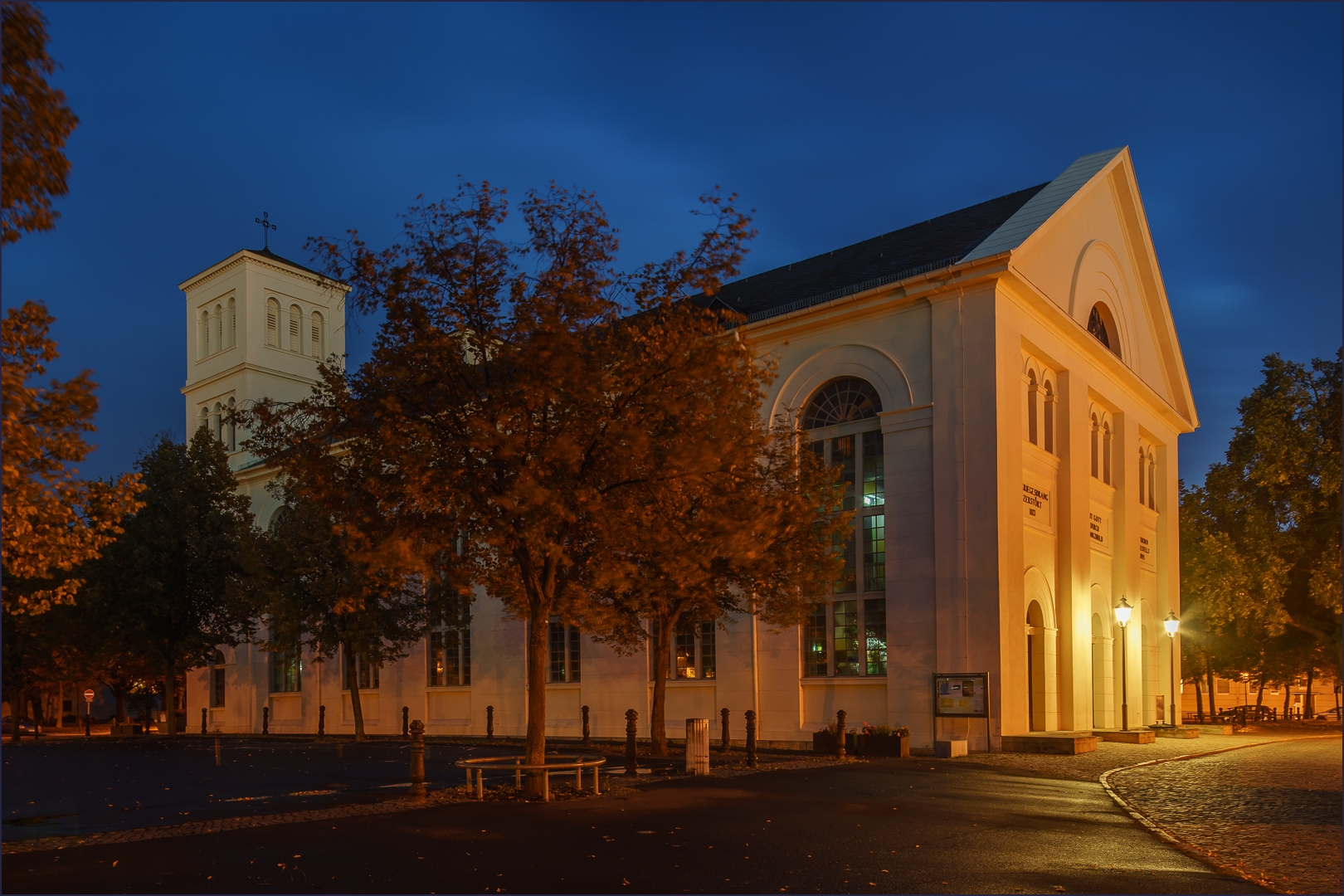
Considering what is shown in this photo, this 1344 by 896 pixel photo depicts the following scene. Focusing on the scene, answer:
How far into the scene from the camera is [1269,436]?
35.7 metres

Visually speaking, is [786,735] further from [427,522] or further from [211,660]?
[211,660]

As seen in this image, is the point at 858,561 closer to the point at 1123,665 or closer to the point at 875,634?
the point at 875,634

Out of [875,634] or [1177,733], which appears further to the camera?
[1177,733]

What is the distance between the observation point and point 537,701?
1564cm

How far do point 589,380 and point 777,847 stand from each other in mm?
6767

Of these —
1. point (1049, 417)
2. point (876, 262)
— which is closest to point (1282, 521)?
point (1049, 417)

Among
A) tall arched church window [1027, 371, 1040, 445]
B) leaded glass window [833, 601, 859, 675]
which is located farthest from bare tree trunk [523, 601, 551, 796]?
tall arched church window [1027, 371, 1040, 445]

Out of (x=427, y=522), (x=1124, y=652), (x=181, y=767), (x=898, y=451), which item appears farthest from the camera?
(x=1124, y=652)

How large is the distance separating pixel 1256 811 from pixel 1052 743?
978 centimetres

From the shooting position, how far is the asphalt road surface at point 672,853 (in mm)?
8953

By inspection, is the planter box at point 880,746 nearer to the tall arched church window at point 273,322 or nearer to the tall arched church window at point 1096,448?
the tall arched church window at point 1096,448

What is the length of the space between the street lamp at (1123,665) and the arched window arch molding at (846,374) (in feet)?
29.3

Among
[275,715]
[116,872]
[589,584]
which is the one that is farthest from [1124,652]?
[275,715]

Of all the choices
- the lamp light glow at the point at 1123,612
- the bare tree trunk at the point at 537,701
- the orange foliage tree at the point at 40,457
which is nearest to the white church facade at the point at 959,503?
the lamp light glow at the point at 1123,612
